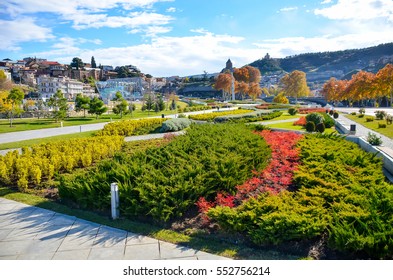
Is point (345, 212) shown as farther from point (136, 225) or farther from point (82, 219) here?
point (82, 219)

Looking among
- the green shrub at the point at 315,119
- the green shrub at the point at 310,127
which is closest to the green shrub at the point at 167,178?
the green shrub at the point at 310,127

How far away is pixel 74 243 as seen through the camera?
5.14 meters

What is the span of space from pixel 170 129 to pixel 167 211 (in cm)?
1572

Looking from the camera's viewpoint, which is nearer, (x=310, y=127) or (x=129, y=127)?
(x=310, y=127)

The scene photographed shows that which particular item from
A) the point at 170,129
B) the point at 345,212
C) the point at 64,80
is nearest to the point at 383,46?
the point at 64,80

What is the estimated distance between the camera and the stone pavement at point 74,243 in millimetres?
4750

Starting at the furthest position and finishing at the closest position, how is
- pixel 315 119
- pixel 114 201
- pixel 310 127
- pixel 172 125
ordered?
pixel 172 125, pixel 315 119, pixel 310 127, pixel 114 201

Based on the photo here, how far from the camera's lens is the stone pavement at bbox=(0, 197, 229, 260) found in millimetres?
4750

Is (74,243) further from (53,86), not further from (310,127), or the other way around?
(53,86)

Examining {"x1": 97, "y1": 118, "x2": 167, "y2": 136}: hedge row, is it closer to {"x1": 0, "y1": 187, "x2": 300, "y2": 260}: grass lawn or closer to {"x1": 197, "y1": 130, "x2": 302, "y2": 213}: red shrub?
{"x1": 197, "y1": 130, "x2": 302, "y2": 213}: red shrub

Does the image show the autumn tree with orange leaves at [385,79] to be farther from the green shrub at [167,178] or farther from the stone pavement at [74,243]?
the stone pavement at [74,243]

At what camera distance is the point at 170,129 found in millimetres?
21281

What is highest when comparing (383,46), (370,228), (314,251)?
(383,46)

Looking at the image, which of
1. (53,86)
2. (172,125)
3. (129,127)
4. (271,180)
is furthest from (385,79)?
(53,86)
